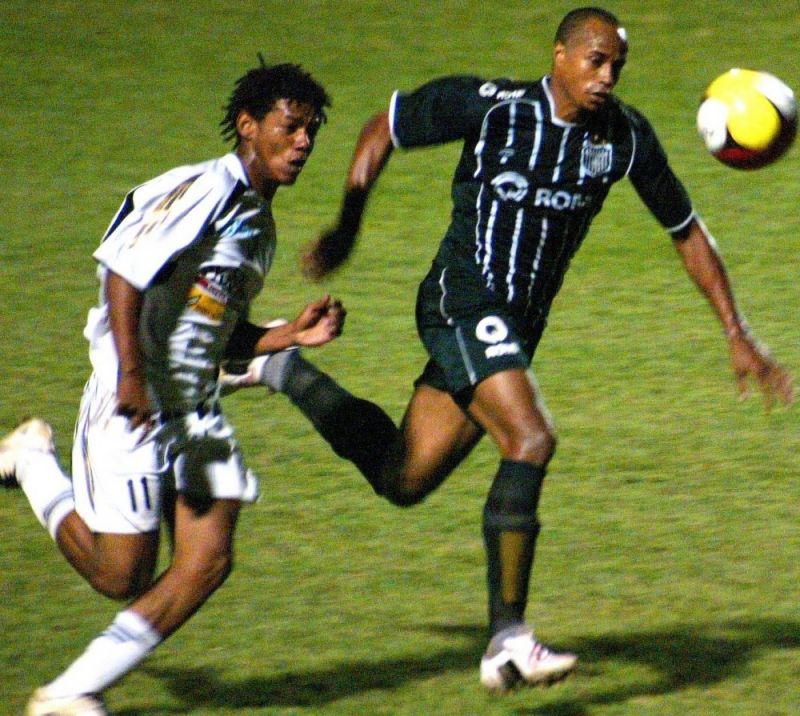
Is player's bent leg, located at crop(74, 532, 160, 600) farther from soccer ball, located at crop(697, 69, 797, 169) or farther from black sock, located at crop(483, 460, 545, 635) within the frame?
soccer ball, located at crop(697, 69, 797, 169)

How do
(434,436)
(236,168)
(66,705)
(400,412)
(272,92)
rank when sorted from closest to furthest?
1. (66,705)
2. (236,168)
3. (272,92)
4. (434,436)
5. (400,412)

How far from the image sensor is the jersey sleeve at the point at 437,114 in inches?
238

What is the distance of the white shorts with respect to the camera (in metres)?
5.38

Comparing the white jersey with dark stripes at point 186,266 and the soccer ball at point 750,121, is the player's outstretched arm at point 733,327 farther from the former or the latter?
the white jersey with dark stripes at point 186,266

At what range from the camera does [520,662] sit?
Result: 540 centimetres

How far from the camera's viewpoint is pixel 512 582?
557cm

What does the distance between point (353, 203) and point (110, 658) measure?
6.11ft

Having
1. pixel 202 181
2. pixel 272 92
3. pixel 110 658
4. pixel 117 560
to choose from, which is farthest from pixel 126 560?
pixel 272 92

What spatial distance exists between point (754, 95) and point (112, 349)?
2694 millimetres

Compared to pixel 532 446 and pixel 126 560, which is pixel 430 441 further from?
pixel 126 560

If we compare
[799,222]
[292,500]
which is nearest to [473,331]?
[292,500]

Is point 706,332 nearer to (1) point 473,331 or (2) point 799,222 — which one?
(2) point 799,222

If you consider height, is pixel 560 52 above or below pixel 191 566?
above

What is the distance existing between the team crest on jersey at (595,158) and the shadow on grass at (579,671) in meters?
1.61
